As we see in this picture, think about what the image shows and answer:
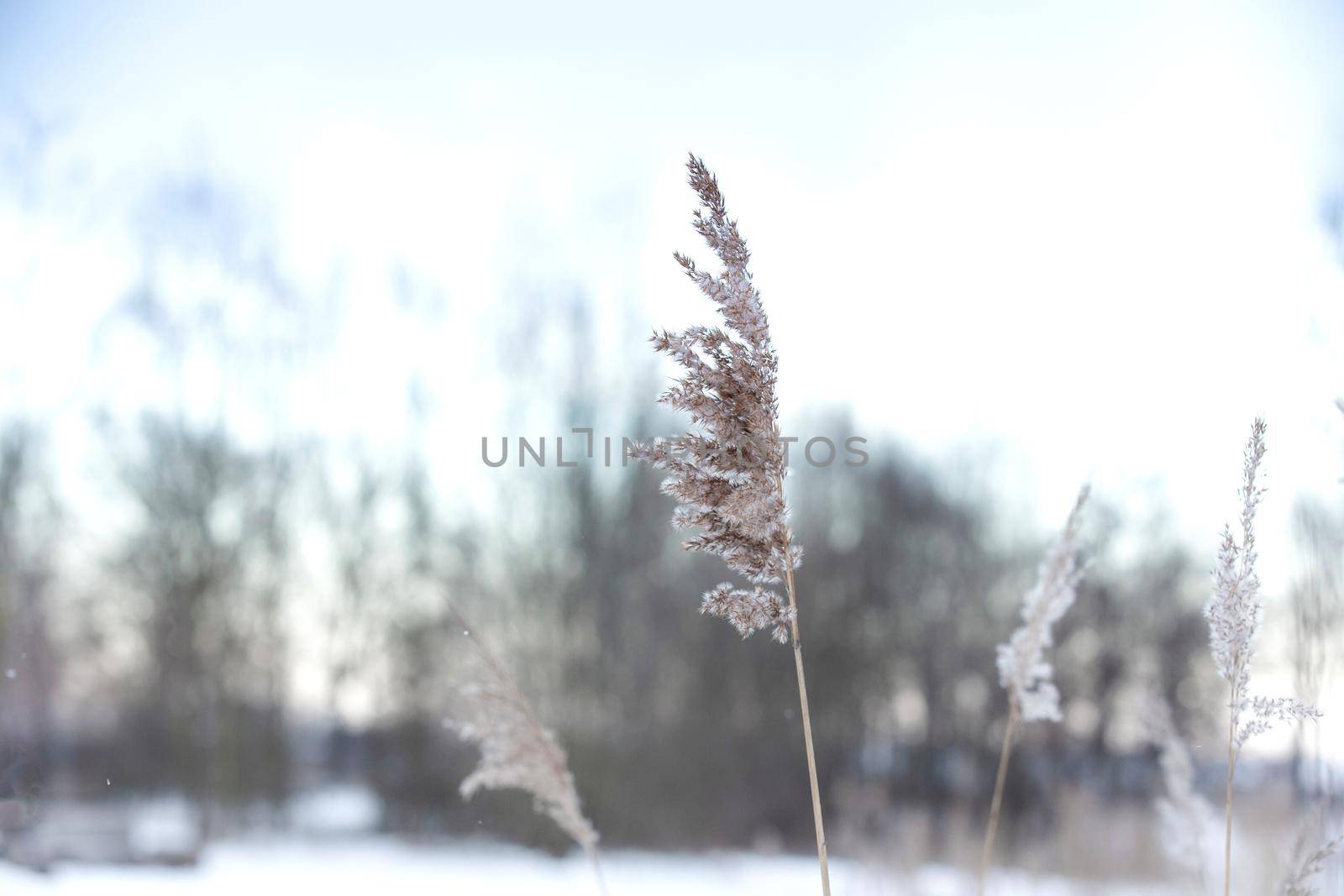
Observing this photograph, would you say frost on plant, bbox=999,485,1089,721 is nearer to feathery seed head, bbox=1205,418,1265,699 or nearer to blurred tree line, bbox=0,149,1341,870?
feathery seed head, bbox=1205,418,1265,699

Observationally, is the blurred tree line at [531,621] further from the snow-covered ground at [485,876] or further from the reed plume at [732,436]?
the reed plume at [732,436]

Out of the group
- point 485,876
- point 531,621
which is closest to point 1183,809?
point 485,876

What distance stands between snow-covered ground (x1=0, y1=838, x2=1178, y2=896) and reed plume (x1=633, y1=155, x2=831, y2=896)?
3.73 meters

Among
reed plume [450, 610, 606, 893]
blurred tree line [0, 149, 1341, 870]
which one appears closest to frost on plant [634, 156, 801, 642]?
reed plume [450, 610, 606, 893]

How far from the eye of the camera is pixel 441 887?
5.97 metres

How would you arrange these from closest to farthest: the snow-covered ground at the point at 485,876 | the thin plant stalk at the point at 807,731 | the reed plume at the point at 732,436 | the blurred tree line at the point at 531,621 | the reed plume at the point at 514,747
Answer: the thin plant stalk at the point at 807,731 < the reed plume at the point at 732,436 < the reed plume at the point at 514,747 < the snow-covered ground at the point at 485,876 < the blurred tree line at the point at 531,621

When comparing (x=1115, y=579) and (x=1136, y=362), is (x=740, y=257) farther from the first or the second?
(x=1115, y=579)

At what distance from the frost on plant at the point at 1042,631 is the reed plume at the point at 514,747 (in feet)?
2.61

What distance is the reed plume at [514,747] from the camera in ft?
5.90

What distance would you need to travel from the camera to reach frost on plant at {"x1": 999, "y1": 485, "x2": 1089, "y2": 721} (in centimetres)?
144

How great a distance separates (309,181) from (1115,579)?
6.67m

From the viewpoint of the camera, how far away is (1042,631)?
1451 millimetres

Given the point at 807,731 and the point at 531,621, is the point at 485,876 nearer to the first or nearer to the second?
the point at 531,621

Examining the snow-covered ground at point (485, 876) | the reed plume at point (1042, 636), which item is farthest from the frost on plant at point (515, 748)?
the snow-covered ground at point (485, 876)
